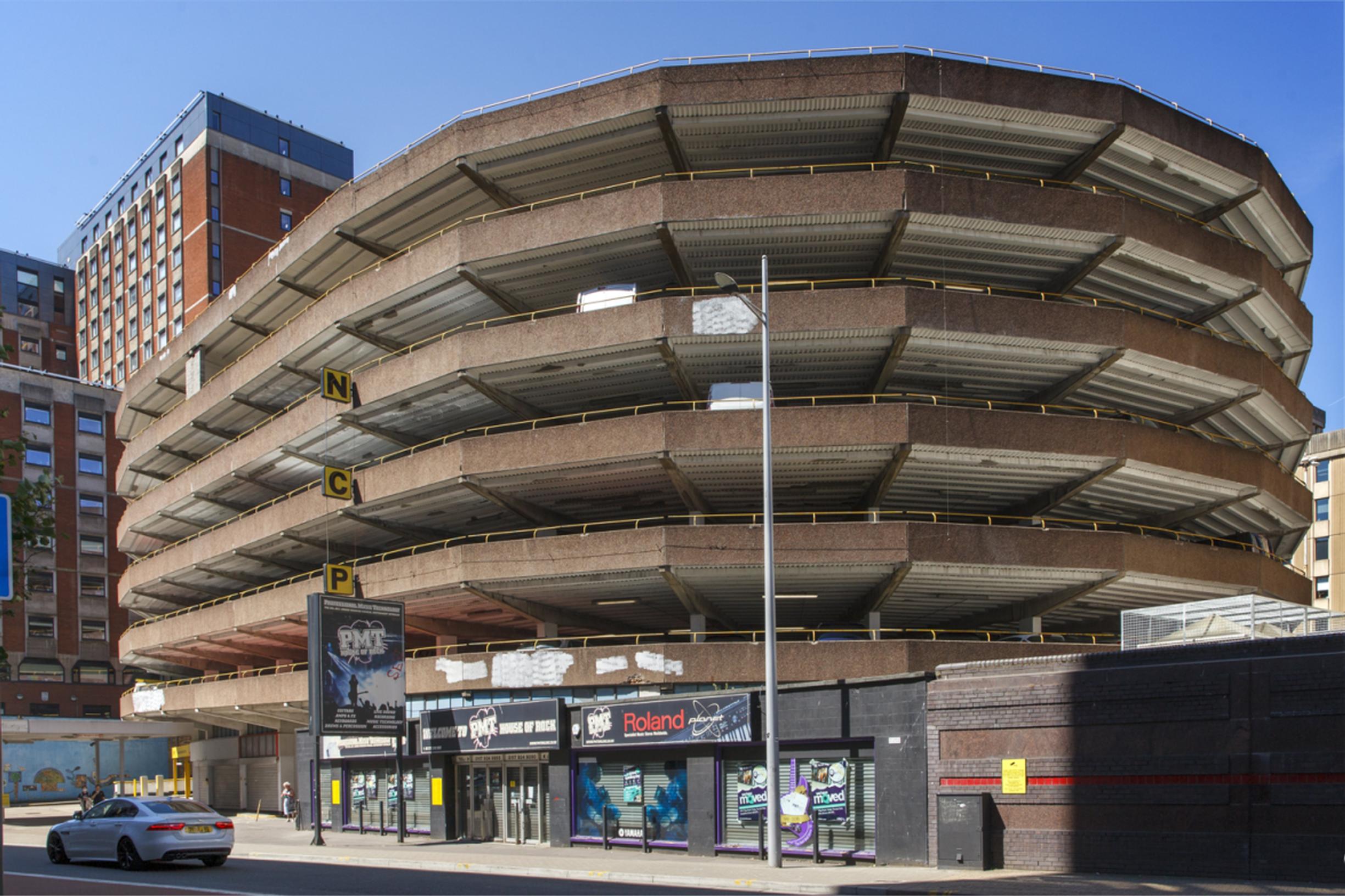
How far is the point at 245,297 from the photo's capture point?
50531mm

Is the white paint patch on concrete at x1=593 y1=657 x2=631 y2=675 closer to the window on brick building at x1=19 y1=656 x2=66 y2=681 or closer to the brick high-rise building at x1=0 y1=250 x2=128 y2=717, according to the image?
the brick high-rise building at x1=0 y1=250 x2=128 y2=717

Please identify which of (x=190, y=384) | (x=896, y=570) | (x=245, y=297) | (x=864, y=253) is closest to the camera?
(x=896, y=570)

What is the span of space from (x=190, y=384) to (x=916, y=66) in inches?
1495

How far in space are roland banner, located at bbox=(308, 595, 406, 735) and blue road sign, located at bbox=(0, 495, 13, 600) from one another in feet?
80.2

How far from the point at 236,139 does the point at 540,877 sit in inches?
2892

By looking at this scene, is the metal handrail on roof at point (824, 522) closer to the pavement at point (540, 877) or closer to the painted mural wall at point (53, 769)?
the pavement at point (540, 877)

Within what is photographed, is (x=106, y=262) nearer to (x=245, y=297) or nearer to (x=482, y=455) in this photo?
(x=245, y=297)

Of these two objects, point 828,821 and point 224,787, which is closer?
point 828,821

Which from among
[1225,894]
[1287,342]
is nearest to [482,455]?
[1225,894]

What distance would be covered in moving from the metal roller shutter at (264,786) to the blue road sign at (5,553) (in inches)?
1912

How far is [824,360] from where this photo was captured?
34.8 metres

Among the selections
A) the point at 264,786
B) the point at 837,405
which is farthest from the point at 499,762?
the point at 264,786

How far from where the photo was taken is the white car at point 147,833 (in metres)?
22.8

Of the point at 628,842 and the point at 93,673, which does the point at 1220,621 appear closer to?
the point at 628,842
